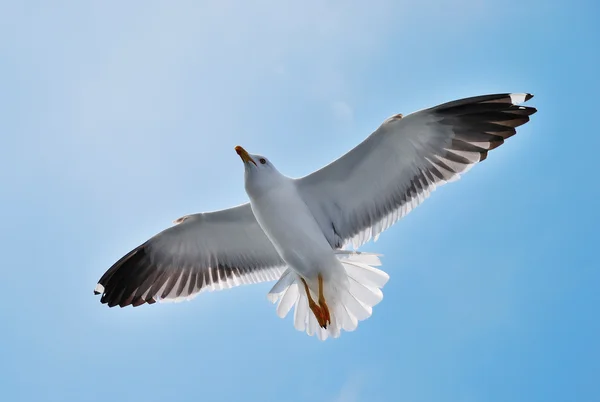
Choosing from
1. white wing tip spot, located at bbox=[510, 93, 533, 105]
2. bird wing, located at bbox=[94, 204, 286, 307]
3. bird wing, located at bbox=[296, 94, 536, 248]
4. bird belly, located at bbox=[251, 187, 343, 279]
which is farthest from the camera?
bird wing, located at bbox=[94, 204, 286, 307]

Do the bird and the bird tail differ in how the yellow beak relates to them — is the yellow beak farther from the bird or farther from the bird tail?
the bird tail

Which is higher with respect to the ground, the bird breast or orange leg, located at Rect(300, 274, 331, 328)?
the bird breast

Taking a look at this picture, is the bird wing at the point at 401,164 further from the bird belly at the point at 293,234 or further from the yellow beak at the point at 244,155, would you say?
the yellow beak at the point at 244,155

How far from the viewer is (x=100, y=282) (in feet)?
22.3

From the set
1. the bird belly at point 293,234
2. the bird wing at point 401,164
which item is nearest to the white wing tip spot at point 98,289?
the bird belly at point 293,234

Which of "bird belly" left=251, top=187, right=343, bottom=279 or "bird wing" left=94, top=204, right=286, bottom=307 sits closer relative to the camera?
"bird belly" left=251, top=187, right=343, bottom=279

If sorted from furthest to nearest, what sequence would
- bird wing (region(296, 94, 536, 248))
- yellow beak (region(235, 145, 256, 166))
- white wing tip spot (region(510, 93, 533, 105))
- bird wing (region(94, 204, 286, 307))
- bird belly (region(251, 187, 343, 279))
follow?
1. bird wing (region(94, 204, 286, 307))
2. yellow beak (region(235, 145, 256, 166))
3. bird belly (region(251, 187, 343, 279))
4. bird wing (region(296, 94, 536, 248))
5. white wing tip spot (region(510, 93, 533, 105))

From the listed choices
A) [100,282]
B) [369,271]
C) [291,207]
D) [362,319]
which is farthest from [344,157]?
[100,282]

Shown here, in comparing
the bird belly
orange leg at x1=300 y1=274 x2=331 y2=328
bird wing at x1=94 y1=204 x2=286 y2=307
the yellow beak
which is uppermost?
the yellow beak

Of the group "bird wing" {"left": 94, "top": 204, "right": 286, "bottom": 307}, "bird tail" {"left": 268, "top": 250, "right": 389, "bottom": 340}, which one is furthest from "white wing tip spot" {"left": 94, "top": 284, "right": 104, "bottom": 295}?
"bird tail" {"left": 268, "top": 250, "right": 389, "bottom": 340}

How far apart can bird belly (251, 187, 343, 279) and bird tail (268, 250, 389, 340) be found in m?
0.13

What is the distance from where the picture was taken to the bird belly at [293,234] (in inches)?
233

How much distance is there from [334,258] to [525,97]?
200 centimetres

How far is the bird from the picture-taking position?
19.1ft
